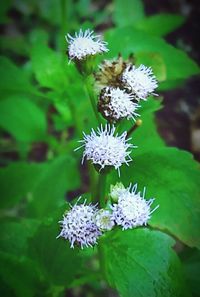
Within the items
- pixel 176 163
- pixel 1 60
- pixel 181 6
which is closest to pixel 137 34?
pixel 1 60

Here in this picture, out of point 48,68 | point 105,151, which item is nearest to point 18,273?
point 105,151

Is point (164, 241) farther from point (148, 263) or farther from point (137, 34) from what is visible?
point (137, 34)

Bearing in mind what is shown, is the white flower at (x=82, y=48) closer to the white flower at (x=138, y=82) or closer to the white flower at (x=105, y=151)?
the white flower at (x=138, y=82)

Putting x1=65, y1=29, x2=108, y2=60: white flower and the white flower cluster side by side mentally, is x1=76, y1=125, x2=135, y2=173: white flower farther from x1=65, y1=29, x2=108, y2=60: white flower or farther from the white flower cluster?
x1=65, y1=29, x2=108, y2=60: white flower

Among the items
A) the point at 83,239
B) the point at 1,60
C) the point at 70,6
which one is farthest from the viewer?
the point at 70,6

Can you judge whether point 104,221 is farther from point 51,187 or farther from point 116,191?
point 51,187

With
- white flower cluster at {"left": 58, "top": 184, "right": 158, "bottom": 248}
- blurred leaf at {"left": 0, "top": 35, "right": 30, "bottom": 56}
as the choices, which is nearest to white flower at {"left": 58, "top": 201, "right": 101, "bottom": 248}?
white flower cluster at {"left": 58, "top": 184, "right": 158, "bottom": 248}

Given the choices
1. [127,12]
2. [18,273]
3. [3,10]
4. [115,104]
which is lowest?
[18,273]
